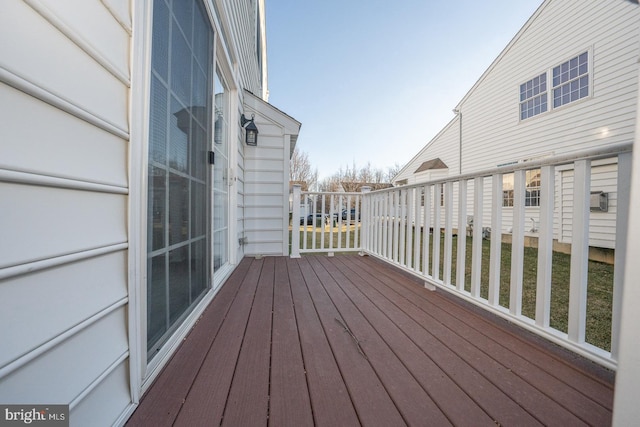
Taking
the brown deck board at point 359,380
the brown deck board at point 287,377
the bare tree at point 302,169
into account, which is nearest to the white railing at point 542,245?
the brown deck board at point 359,380

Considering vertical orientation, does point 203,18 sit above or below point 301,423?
above

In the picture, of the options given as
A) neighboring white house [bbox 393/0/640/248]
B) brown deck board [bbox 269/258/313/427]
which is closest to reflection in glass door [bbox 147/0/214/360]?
brown deck board [bbox 269/258/313/427]

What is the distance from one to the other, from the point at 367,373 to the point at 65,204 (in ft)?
3.82

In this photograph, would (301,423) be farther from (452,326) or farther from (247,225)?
(247,225)

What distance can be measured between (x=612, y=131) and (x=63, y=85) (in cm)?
751

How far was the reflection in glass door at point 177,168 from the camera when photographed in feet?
3.41

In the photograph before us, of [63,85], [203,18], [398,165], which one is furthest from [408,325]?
[398,165]

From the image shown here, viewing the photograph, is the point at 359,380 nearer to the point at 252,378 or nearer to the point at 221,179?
the point at 252,378

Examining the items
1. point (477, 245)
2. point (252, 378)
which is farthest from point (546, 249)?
point (252, 378)

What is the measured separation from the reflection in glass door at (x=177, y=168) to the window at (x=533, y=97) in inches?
304

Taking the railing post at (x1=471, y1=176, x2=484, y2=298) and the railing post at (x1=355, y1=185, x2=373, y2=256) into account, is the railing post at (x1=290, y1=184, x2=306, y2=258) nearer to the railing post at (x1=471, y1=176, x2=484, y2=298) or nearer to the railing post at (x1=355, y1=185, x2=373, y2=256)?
the railing post at (x1=355, y1=185, x2=373, y2=256)

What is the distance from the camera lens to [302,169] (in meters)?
15.3

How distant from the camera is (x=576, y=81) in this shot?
5.40 meters

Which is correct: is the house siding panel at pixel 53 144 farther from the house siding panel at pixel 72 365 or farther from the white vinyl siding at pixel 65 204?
the house siding panel at pixel 72 365
